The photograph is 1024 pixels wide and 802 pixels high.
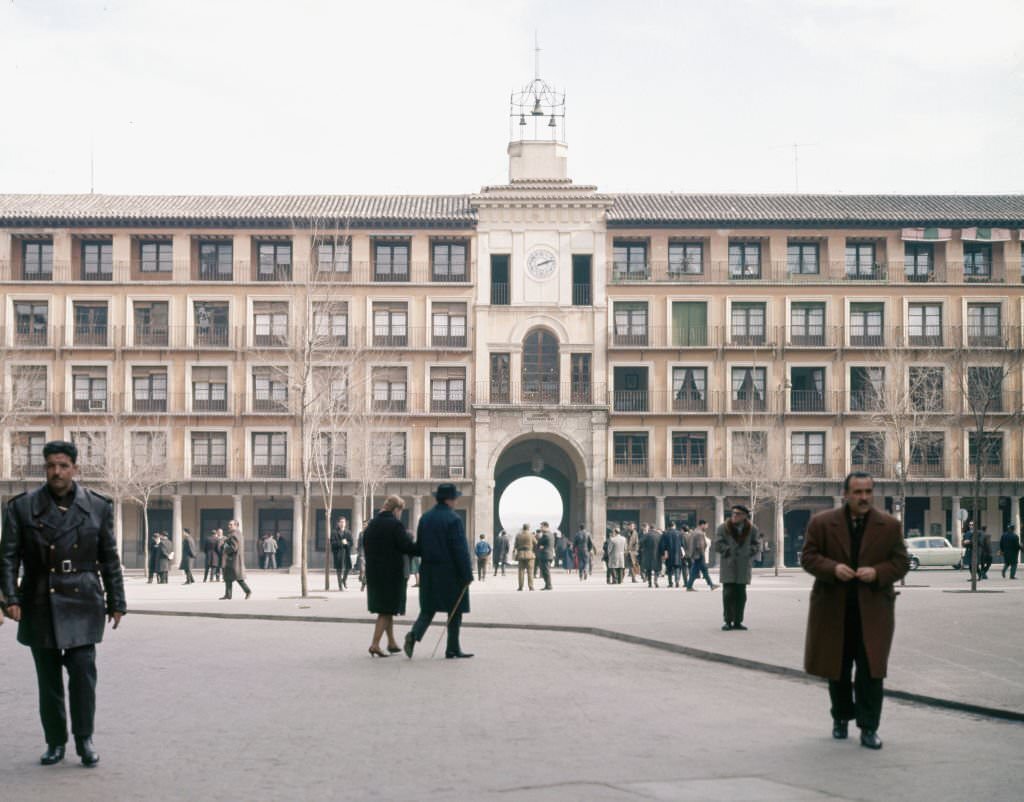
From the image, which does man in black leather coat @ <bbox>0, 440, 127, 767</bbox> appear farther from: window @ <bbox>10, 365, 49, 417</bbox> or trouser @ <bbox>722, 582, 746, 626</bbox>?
window @ <bbox>10, 365, 49, 417</bbox>

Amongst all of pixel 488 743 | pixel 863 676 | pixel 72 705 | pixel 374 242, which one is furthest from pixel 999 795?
pixel 374 242

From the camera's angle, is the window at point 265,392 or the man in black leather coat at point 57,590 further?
the window at point 265,392

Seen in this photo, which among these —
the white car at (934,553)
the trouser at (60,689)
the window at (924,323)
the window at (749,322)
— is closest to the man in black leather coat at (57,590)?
the trouser at (60,689)

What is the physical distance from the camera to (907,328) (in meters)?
61.5

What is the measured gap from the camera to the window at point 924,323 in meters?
61.4

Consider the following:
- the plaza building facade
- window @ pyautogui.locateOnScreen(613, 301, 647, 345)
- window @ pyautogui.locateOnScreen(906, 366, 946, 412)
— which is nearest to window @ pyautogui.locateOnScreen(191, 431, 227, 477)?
the plaza building facade

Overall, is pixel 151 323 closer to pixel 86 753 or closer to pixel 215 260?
pixel 215 260

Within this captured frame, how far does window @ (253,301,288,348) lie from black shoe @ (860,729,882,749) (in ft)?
178

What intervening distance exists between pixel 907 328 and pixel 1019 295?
210 inches

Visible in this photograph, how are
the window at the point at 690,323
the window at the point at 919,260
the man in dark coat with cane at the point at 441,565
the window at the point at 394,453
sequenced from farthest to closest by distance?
the window at the point at 919,260 < the window at the point at 690,323 < the window at the point at 394,453 < the man in dark coat with cane at the point at 441,565

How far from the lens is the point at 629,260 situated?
6209cm

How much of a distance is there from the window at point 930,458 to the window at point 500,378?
1797cm

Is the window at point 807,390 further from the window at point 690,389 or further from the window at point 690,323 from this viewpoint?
the window at point 690,323

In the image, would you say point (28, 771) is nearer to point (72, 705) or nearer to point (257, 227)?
point (72, 705)
